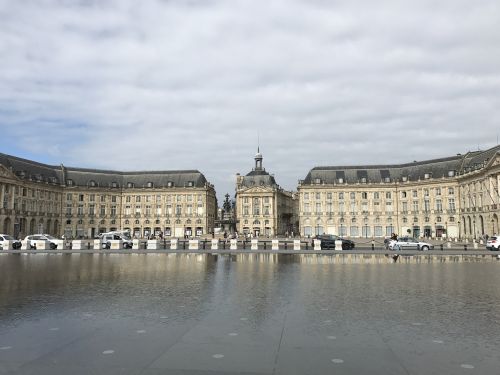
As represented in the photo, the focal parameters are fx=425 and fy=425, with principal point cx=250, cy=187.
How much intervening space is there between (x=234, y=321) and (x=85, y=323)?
142 inches

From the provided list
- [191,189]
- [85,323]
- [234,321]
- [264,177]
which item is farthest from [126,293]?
[264,177]

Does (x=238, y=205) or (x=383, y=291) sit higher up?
(x=238, y=205)

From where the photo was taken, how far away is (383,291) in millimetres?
15695

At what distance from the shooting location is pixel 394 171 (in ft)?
374

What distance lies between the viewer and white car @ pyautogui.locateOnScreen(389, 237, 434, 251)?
48.1 metres

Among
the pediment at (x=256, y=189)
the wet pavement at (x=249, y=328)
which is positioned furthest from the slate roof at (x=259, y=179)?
the wet pavement at (x=249, y=328)

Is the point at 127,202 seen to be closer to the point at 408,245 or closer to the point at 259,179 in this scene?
the point at 259,179

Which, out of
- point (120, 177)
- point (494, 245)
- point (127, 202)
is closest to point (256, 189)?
point (127, 202)

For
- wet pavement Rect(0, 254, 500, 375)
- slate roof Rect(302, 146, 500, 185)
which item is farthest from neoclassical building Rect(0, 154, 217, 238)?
wet pavement Rect(0, 254, 500, 375)

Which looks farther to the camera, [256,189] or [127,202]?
[256,189]

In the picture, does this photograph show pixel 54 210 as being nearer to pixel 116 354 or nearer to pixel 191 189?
pixel 191 189

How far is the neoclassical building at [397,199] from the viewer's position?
95.1 m

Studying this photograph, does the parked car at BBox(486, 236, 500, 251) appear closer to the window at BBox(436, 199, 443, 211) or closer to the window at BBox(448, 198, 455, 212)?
the window at BBox(448, 198, 455, 212)

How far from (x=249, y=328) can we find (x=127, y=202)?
4712 inches
